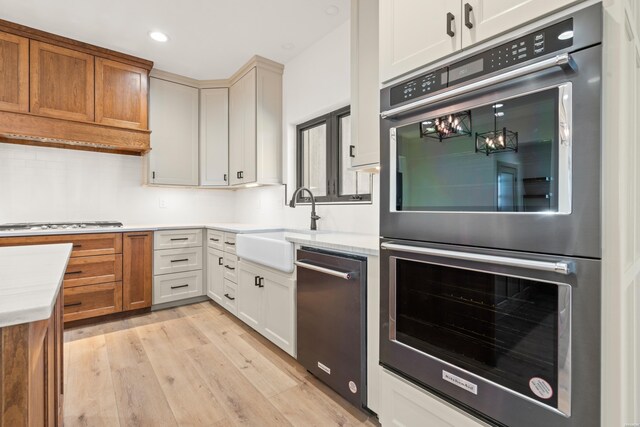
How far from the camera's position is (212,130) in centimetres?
371

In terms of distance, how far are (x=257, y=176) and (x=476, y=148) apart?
2.48 m

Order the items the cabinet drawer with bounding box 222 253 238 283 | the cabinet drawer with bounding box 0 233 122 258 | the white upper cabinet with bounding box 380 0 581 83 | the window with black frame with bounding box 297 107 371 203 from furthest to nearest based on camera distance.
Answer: the cabinet drawer with bounding box 222 253 238 283, the window with black frame with bounding box 297 107 371 203, the cabinet drawer with bounding box 0 233 122 258, the white upper cabinet with bounding box 380 0 581 83

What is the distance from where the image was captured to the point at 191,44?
2893 millimetres

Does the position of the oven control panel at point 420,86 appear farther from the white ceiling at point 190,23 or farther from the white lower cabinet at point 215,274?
the white lower cabinet at point 215,274

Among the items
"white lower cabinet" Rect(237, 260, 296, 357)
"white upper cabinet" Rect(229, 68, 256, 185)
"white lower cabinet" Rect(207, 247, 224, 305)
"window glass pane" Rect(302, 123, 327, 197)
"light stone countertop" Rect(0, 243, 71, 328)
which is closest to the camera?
"light stone countertop" Rect(0, 243, 71, 328)

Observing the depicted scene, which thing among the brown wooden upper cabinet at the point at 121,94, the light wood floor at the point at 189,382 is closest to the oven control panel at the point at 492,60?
the light wood floor at the point at 189,382

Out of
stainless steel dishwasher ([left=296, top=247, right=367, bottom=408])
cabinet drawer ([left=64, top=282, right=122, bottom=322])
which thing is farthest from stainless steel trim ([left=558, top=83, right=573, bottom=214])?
cabinet drawer ([left=64, top=282, right=122, bottom=322])

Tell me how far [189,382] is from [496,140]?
2.14 metres

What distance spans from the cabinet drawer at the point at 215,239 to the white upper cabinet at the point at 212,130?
684 millimetres

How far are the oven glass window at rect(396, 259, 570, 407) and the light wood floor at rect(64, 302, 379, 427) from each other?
751mm

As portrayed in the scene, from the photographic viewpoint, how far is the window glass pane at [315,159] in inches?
117

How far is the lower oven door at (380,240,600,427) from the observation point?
822 millimetres

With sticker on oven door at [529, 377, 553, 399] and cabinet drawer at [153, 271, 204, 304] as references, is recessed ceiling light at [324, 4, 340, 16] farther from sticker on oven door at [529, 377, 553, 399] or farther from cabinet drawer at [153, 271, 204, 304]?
cabinet drawer at [153, 271, 204, 304]

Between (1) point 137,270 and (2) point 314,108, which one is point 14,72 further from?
(2) point 314,108
